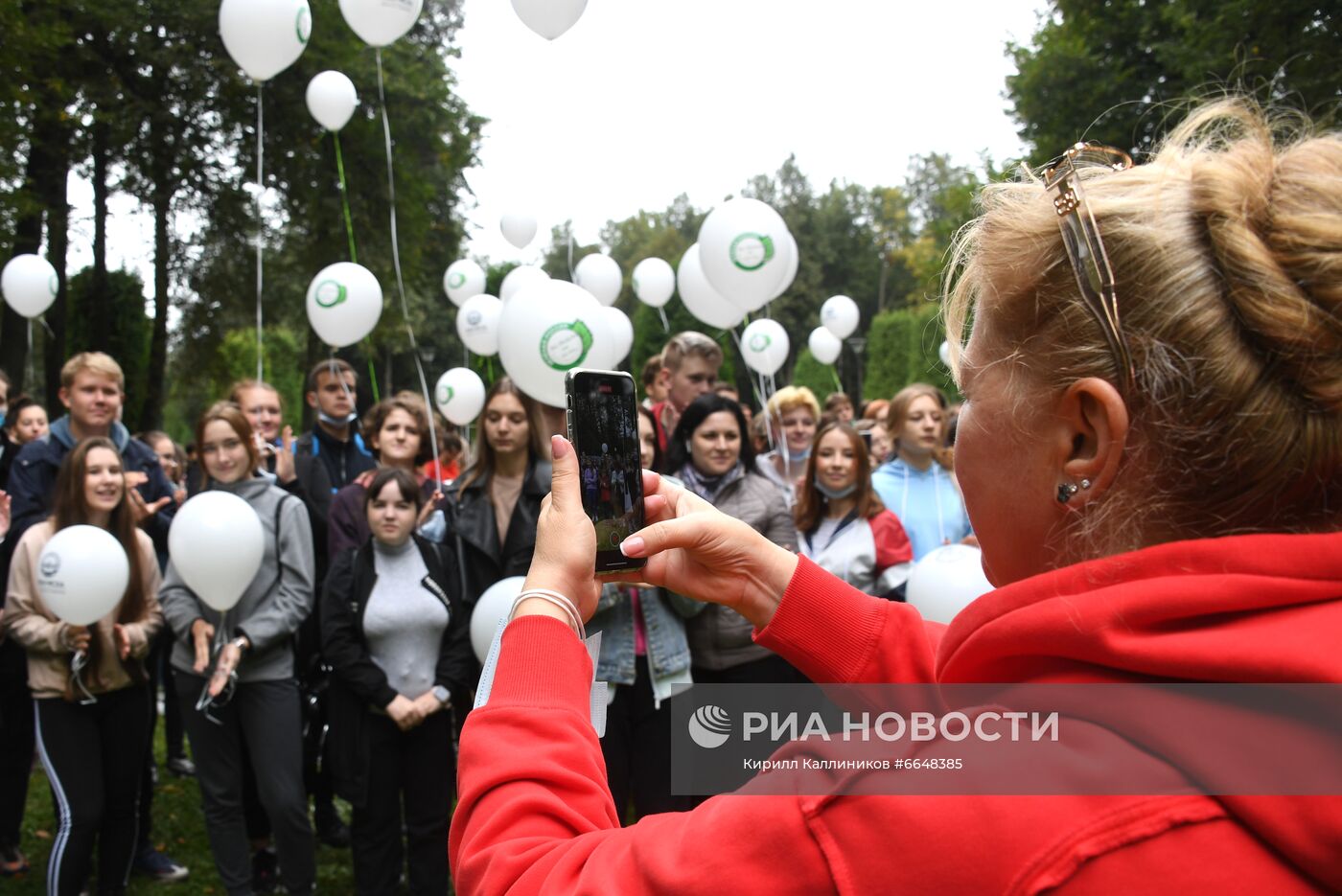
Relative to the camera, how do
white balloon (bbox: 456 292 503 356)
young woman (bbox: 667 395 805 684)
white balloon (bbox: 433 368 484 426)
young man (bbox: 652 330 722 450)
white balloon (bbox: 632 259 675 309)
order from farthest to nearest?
1. white balloon (bbox: 632 259 675 309)
2. white balloon (bbox: 456 292 503 356)
3. white balloon (bbox: 433 368 484 426)
4. young man (bbox: 652 330 722 450)
5. young woman (bbox: 667 395 805 684)

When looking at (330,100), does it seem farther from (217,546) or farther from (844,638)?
(844,638)

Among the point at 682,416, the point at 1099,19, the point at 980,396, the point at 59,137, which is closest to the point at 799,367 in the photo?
the point at 1099,19

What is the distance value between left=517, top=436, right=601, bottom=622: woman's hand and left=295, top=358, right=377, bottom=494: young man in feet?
16.9

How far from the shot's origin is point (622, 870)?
2.67ft

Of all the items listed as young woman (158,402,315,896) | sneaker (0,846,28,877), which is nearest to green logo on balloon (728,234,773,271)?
young woman (158,402,315,896)

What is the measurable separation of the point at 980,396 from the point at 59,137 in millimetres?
17063

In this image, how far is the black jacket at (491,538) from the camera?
13.9 ft

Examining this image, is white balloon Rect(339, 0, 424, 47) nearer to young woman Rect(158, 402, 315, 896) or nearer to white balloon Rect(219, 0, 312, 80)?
white balloon Rect(219, 0, 312, 80)

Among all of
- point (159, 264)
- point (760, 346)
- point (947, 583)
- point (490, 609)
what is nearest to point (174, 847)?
point (490, 609)

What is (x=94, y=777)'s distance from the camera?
13.4ft

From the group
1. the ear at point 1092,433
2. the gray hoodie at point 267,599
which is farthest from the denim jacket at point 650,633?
the ear at point 1092,433

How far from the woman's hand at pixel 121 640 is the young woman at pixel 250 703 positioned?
18 centimetres

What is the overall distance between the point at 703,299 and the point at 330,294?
304cm

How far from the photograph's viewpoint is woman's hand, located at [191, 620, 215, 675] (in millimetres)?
4105
